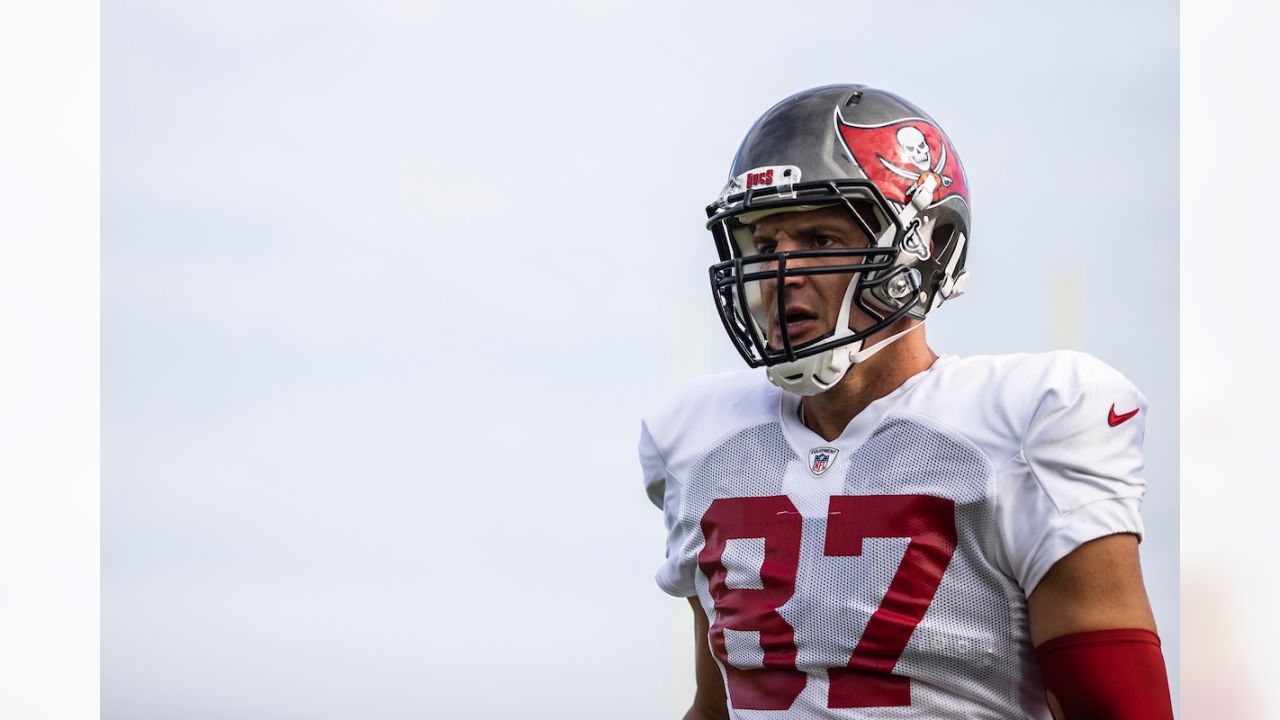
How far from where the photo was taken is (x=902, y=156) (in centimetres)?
154

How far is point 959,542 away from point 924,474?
0.27 feet

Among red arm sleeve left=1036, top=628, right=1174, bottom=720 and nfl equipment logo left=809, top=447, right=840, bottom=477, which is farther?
nfl equipment logo left=809, top=447, right=840, bottom=477

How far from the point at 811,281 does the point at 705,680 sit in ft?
1.92

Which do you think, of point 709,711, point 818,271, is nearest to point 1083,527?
point 818,271

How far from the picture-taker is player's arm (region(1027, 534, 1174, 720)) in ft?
4.28

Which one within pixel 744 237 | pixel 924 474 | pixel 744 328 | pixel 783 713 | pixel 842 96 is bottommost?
pixel 783 713

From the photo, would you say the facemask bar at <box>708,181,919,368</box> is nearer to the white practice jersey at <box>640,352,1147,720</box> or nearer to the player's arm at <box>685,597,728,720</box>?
the white practice jersey at <box>640,352,1147,720</box>

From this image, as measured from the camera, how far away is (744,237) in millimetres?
1613

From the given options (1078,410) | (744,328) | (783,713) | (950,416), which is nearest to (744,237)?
(744,328)

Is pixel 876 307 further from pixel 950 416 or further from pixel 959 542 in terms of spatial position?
pixel 959 542

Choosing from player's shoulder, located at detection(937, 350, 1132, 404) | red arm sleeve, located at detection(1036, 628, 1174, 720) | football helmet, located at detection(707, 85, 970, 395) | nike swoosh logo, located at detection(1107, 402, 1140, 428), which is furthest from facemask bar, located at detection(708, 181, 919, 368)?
red arm sleeve, located at detection(1036, 628, 1174, 720)

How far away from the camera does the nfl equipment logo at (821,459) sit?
60.4 inches

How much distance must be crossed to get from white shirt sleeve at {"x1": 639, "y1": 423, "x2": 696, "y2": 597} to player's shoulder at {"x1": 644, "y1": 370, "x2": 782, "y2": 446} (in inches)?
1.0

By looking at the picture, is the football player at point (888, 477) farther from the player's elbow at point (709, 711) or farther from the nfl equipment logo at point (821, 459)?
the player's elbow at point (709, 711)
